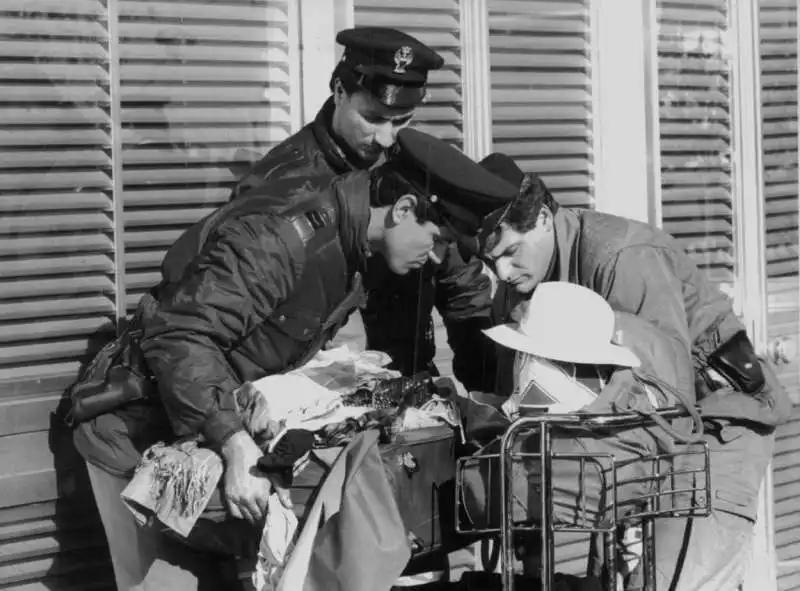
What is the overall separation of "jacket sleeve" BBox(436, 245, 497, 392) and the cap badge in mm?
657

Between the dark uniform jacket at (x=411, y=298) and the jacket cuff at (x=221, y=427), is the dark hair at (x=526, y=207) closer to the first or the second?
the dark uniform jacket at (x=411, y=298)

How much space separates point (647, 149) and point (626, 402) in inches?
93.5

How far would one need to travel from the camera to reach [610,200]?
6.23 meters

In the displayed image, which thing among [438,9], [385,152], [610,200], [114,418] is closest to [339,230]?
[385,152]

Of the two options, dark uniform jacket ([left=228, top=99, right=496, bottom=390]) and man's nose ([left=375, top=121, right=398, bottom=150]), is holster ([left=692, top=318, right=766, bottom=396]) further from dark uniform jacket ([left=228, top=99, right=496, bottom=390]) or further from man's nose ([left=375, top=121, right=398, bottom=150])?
man's nose ([left=375, top=121, right=398, bottom=150])

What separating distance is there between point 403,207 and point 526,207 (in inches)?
15.1

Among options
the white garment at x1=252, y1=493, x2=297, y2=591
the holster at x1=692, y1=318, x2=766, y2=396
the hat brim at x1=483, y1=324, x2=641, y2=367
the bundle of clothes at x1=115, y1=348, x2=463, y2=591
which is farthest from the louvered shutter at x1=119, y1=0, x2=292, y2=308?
the holster at x1=692, y1=318, x2=766, y2=396

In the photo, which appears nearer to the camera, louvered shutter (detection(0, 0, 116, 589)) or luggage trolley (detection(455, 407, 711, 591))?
luggage trolley (detection(455, 407, 711, 591))

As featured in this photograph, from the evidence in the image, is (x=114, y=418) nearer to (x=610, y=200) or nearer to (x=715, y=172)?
(x=610, y=200)

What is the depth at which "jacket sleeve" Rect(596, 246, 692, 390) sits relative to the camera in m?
4.51

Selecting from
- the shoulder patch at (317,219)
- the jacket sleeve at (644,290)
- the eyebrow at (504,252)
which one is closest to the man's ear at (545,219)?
the eyebrow at (504,252)

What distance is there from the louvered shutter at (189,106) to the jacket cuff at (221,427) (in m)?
1.13

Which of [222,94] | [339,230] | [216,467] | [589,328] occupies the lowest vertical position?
[216,467]

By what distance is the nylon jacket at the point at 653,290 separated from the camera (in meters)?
4.54
